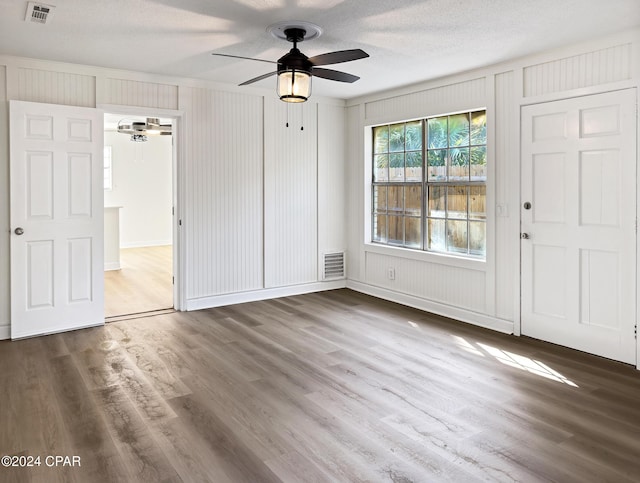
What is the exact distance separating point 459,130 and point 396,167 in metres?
1.02

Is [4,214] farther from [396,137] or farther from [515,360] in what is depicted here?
[515,360]

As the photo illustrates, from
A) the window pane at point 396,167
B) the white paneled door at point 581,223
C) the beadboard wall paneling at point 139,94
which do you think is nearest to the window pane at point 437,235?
the window pane at point 396,167

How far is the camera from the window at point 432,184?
16.3 feet

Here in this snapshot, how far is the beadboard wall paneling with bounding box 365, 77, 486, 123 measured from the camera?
15.8ft

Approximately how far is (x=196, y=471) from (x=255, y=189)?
3.94 meters

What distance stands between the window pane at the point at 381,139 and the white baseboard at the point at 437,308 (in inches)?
69.5

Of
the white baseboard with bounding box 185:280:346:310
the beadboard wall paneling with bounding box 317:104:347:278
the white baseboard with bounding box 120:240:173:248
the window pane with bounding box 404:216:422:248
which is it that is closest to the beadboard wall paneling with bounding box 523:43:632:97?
the window pane with bounding box 404:216:422:248

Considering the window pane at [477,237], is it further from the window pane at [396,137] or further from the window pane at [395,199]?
the window pane at [396,137]

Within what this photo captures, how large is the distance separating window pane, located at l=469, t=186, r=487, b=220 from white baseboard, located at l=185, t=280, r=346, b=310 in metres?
2.29

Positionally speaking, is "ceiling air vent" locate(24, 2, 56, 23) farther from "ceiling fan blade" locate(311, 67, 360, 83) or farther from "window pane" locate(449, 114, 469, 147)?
"window pane" locate(449, 114, 469, 147)

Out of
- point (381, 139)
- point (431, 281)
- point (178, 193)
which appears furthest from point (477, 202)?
point (178, 193)

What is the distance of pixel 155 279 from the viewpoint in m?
7.29

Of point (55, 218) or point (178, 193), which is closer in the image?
point (55, 218)

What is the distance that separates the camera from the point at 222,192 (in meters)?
5.60
